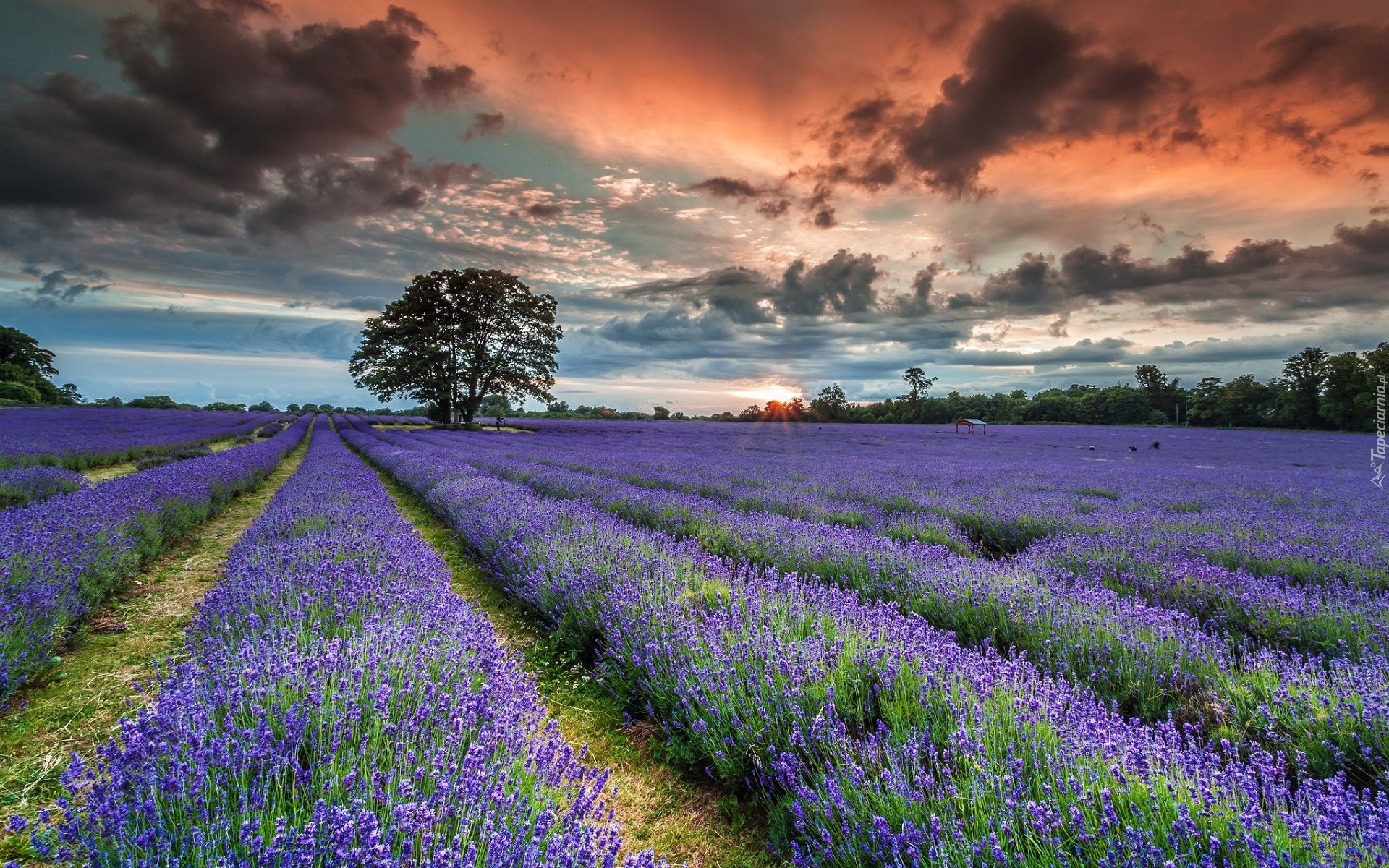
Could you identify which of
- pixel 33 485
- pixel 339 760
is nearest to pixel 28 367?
pixel 33 485

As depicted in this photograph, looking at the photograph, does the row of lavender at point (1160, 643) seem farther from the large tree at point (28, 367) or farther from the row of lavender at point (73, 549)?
the large tree at point (28, 367)

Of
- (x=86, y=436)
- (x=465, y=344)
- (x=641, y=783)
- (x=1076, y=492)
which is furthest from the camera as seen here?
(x=465, y=344)

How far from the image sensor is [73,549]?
3.79m

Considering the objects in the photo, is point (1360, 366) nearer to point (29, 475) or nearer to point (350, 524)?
point (350, 524)

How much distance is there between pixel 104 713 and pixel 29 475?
8.74m

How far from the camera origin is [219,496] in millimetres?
7992

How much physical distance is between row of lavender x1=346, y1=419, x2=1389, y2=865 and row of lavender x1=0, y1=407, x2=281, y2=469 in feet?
47.6

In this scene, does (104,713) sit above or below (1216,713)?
below

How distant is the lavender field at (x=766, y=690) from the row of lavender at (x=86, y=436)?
10355mm

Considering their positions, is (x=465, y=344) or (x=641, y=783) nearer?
(x=641, y=783)

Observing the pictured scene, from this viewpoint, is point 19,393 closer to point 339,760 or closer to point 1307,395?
point 339,760

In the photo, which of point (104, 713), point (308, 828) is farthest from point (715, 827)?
point (104, 713)

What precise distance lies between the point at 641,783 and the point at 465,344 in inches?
1261

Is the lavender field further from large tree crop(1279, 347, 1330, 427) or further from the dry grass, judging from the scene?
large tree crop(1279, 347, 1330, 427)
